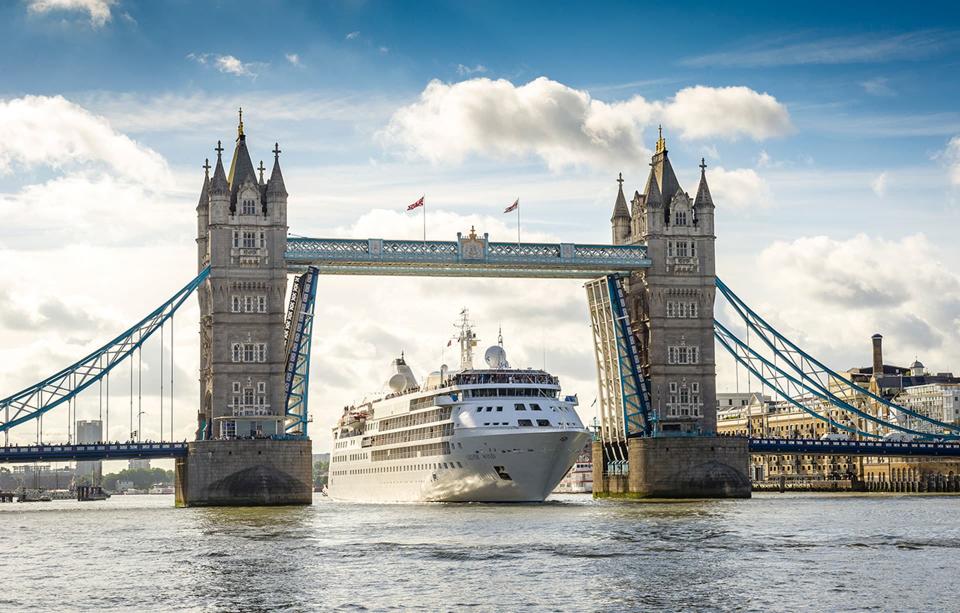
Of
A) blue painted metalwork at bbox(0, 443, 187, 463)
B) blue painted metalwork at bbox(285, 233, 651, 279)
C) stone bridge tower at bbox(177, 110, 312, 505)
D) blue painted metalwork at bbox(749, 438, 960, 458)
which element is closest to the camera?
blue painted metalwork at bbox(0, 443, 187, 463)

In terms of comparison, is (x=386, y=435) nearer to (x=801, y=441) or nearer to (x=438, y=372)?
(x=438, y=372)

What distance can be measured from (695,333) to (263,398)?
127 ft

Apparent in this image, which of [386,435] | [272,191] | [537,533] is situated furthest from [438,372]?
[537,533]

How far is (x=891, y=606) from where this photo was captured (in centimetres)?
4734

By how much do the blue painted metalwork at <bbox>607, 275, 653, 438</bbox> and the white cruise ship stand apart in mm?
14622

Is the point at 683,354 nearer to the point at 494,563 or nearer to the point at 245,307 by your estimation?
the point at 245,307

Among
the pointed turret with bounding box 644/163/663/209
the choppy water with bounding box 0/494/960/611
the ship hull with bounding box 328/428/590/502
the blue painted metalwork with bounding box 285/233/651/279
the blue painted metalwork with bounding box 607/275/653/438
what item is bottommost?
the choppy water with bounding box 0/494/960/611

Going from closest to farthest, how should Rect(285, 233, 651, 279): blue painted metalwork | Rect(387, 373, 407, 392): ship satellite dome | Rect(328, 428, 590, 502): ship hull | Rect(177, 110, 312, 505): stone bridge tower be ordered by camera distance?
Rect(328, 428, 590, 502): ship hull, Rect(177, 110, 312, 505): stone bridge tower, Rect(285, 233, 651, 279): blue painted metalwork, Rect(387, 373, 407, 392): ship satellite dome

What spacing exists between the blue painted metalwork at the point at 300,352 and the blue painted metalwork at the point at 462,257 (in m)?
2.10

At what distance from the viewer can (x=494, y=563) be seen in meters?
60.5

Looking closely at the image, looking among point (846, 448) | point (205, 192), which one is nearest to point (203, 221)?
point (205, 192)

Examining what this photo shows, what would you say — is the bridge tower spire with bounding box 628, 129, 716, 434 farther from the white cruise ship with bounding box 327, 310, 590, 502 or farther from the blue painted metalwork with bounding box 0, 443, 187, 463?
the blue painted metalwork with bounding box 0, 443, 187, 463

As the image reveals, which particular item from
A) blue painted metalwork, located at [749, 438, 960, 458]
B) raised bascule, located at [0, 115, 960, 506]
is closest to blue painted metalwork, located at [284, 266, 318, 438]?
raised bascule, located at [0, 115, 960, 506]

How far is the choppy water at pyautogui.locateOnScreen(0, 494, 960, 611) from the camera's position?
163 feet
